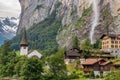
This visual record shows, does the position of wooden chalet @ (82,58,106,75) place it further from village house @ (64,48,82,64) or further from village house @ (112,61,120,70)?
village house @ (64,48,82,64)

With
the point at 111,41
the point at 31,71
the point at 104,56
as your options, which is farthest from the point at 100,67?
the point at 111,41

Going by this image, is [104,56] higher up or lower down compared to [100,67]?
higher up

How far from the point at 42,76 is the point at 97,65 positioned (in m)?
20.5

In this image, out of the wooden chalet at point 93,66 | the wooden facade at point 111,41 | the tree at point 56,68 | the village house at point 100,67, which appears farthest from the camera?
the wooden facade at point 111,41

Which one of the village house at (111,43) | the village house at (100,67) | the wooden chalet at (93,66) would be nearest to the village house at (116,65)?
the village house at (100,67)

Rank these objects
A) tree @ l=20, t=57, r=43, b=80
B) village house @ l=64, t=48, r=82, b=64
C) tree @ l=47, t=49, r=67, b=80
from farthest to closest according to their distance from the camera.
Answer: village house @ l=64, t=48, r=82, b=64 < tree @ l=47, t=49, r=67, b=80 < tree @ l=20, t=57, r=43, b=80

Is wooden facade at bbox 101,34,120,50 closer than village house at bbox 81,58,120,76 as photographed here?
No

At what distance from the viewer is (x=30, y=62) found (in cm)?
10444

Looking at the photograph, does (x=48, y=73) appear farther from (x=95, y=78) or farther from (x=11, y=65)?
(x=11, y=65)

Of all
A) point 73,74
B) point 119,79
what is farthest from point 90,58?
point 119,79

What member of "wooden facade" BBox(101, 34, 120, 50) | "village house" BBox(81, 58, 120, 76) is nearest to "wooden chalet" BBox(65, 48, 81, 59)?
"village house" BBox(81, 58, 120, 76)

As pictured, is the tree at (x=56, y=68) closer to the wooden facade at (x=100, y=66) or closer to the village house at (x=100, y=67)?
the village house at (x=100, y=67)

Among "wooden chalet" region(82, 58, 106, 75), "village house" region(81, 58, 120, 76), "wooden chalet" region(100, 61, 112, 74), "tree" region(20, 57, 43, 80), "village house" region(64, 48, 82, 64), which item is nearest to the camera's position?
"tree" region(20, 57, 43, 80)

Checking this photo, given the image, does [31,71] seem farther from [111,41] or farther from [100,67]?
[111,41]
